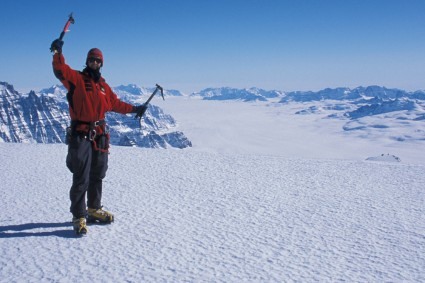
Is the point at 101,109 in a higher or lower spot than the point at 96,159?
higher

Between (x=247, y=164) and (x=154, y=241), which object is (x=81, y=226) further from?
(x=247, y=164)

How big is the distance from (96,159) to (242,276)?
103 inches

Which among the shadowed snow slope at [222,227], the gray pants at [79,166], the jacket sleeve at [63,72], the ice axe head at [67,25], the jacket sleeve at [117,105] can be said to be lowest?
the shadowed snow slope at [222,227]

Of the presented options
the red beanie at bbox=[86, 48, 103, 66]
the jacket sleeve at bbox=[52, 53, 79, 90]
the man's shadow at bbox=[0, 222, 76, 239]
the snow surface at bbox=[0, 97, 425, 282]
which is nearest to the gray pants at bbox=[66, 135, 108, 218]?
the man's shadow at bbox=[0, 222, 76, 239]

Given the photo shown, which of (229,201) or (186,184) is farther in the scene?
(186,184)

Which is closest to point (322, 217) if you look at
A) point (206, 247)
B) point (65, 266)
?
point (206, 247)

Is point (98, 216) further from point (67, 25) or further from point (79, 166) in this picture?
point (67, 25)

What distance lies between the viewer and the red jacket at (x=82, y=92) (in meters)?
4.12

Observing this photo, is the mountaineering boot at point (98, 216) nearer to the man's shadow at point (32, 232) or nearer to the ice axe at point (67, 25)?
the man's shadow at point (32, 232)

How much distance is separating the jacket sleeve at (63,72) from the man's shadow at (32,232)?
194 centimetres

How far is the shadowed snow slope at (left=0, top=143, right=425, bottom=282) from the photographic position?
3.55 m

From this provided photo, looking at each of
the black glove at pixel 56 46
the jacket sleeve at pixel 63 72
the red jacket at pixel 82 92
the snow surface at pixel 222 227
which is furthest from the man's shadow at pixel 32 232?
the black glove at pixel 56 46

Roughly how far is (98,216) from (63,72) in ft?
6.77

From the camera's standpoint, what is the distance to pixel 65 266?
356 centimetres
